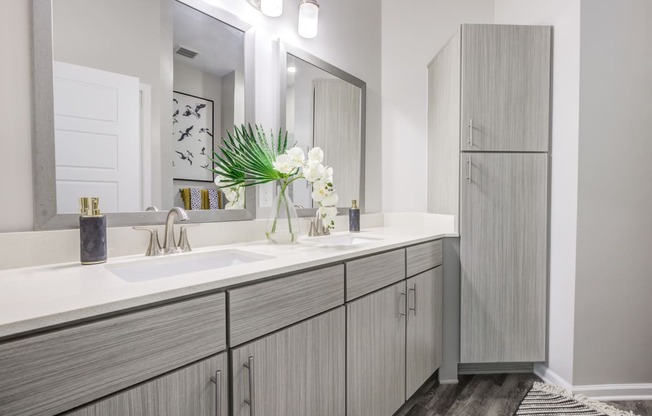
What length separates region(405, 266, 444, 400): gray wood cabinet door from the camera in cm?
152

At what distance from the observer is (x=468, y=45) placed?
1.77 m

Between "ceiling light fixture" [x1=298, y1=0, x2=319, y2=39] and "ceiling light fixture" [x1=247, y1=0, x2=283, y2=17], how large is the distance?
0.58 feet

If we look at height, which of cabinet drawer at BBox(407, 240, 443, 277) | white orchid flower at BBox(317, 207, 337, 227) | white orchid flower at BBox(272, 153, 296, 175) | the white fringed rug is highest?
white orchid flower at BBox(272, 153, 296, 175)

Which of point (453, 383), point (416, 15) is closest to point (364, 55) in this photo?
point (416, 15)

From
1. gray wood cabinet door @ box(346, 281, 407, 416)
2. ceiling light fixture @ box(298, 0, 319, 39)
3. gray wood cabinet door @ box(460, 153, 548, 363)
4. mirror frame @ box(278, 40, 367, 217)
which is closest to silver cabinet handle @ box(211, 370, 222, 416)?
gray wood cabinet door @ box(346, 281, 407, 416)

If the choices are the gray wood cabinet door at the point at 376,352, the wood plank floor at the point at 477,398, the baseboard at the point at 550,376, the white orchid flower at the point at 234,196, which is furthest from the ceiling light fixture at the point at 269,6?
the baseboard at the point at 550,376

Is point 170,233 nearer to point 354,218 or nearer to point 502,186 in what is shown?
point 354,218

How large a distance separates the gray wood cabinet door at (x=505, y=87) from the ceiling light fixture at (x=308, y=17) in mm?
830

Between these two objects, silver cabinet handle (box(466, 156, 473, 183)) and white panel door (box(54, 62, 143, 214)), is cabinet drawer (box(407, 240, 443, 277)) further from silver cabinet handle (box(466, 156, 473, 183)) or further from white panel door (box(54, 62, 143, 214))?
white panel door (box(54, 62, 143, 214))

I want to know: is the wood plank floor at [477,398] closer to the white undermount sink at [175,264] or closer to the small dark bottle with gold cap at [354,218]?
the small dark bottle with gold cap at [354,218]

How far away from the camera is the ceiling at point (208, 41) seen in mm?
1260

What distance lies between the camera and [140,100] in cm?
112

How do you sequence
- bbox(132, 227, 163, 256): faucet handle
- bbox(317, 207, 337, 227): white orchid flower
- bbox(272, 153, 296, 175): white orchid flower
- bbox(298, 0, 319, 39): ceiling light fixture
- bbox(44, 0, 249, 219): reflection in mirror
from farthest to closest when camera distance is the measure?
1. bbox(298, 0, 319, 39): ceiling light fixture
2. bbox(317, 207, 337, 227): white orchid flower
3. bbox(272, 153, 296, 175): white orchid flower
4. bbox(132, 227, 163, 256): faucet handle
5. bbox(44, 0, 249, 219): reflection in mirror

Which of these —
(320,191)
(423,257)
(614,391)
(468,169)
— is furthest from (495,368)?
(320,191)
